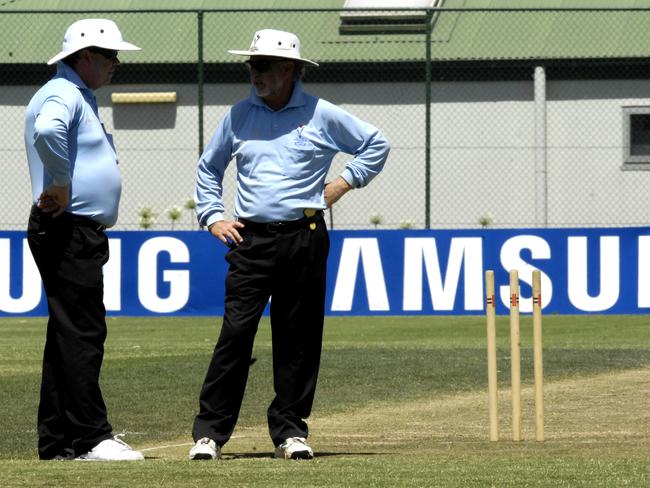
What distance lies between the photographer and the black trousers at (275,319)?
24.8 feet

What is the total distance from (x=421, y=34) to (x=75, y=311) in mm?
17426

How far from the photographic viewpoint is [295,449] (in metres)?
7.52

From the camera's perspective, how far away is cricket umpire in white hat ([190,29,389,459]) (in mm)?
7535

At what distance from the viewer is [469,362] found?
13586mm

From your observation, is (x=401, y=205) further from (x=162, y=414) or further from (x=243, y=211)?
(x=243, y=211)

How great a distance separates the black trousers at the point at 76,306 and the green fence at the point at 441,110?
50.0 feet

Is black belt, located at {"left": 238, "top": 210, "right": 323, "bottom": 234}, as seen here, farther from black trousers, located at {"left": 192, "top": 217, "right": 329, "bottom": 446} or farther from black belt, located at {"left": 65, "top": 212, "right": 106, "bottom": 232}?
black belt, located at {"left": 65, "top": 212, "right": 106, "bottom": 232}

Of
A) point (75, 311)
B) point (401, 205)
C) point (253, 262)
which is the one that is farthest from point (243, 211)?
point (401, 205)

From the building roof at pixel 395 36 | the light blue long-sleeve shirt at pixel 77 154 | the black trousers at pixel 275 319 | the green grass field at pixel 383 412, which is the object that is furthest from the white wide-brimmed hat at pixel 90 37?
the building roof at pixel 395 36

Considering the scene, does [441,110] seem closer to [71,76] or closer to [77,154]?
[71,76]

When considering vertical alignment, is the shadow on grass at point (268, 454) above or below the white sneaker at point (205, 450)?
below

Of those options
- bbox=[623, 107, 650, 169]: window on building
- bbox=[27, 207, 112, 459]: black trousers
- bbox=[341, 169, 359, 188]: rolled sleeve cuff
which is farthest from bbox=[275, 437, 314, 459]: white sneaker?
bbox=[623, 107, 650, 169]: window on building

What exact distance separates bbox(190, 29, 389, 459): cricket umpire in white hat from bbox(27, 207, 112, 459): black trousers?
502 mm

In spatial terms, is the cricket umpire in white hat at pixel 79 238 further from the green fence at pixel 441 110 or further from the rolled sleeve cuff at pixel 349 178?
the green fence at pixel 441 110
